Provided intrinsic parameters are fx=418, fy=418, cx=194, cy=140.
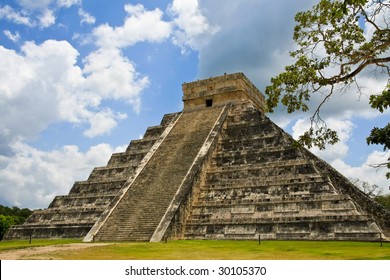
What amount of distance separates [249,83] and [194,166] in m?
7.92

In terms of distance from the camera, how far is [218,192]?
16.2 metres

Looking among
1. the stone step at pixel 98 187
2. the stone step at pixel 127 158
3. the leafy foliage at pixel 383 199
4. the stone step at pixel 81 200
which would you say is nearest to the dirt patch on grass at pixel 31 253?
the stone step at pixel 81 200

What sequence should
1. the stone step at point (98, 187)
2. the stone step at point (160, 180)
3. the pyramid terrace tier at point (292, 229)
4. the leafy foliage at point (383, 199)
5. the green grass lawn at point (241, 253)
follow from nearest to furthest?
the green grass lawn at point (241, 253) < the pyramid terrace tier at point (292, 229) < the stone step at point (160, 180) < the stone step at point (98, 187) < the leafy foliage at point (383, 199)

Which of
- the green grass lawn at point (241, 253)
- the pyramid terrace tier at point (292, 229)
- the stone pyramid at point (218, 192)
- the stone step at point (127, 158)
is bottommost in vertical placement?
the green grass lawn at point (241, 253)

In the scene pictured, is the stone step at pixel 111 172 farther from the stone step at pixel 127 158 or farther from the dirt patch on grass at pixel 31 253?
the dirt patch on grass at pixel 31 253

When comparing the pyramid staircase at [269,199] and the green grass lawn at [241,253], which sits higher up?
the pyramid staircase at [269,199]

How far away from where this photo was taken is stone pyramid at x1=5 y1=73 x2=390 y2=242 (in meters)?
13.9

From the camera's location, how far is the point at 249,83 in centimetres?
2312

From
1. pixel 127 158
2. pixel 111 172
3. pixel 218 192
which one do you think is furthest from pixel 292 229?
pixel 127 158

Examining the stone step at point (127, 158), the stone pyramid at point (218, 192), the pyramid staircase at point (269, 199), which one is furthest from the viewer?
the stone step at point (127, 158)

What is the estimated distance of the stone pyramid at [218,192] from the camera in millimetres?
13867

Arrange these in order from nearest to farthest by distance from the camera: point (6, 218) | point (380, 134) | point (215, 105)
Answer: point (380, 134)
point (215, 105)
point (6, 218)
